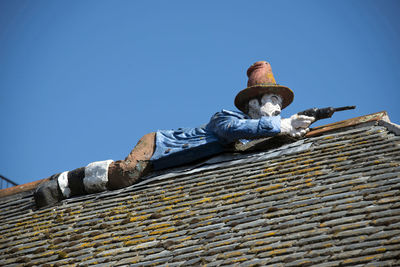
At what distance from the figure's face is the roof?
74cm

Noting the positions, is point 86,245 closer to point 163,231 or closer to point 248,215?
point 163,231

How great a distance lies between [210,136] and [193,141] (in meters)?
0.23

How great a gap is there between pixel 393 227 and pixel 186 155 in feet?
10.9

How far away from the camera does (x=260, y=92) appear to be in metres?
8.02

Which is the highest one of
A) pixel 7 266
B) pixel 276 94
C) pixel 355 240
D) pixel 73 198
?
pixel 276 94

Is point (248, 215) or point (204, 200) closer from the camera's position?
point (248, 215)

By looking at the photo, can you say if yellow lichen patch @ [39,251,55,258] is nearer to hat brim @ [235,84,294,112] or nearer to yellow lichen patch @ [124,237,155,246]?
yellow lichen patch @ [124,237,155,246]

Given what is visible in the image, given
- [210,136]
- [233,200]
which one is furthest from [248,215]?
[210,136]

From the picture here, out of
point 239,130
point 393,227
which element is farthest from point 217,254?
point 239,130

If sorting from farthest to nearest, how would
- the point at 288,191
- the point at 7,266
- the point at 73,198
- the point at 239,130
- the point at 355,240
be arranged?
the point at 73,198 < the point at 239,130 < the point at 7,266 < the point at 288,191 < the point at 355,240

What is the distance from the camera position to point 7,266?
6426mm

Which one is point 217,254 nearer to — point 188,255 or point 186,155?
point 188,255

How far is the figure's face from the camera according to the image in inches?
310

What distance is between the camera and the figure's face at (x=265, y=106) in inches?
310
